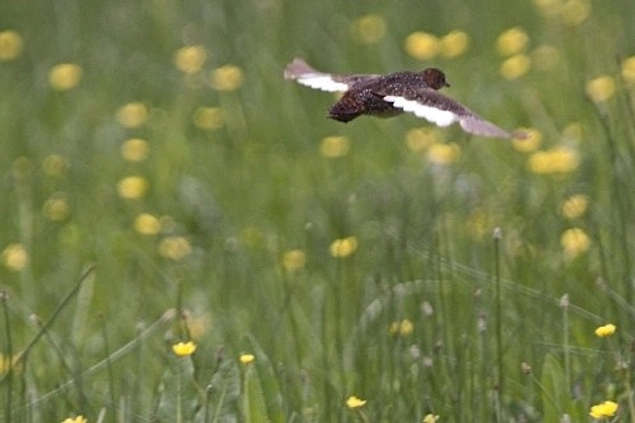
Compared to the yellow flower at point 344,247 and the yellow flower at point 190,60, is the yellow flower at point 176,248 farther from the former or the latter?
the yellow flower at point 190,60

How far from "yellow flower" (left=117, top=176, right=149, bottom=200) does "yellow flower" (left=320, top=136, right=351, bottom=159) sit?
0.49 m

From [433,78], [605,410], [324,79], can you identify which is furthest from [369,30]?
[605,410]

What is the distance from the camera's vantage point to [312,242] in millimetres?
3490

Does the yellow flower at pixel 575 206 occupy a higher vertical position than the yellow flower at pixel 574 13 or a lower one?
lower

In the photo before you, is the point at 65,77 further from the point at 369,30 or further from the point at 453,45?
the point at 453,45

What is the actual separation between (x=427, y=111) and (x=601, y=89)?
2.15m

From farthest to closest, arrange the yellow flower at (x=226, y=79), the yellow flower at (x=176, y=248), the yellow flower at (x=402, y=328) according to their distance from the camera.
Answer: the yellow flower at (x=226, y=79), the yellow flower at (x=176, y=248), the yellow flower at (x=402, y=328)

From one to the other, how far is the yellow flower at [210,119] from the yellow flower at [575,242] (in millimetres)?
1563

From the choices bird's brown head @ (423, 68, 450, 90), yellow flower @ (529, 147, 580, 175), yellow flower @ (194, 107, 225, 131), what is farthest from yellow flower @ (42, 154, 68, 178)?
bird's brown head @ (423, 68, 450, 90)

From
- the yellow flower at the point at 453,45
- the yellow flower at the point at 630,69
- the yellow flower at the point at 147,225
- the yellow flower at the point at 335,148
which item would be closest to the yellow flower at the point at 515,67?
the yellow flower at the point at 453,45

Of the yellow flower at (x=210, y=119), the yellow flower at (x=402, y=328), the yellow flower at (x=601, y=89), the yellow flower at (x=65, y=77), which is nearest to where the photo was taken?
the yellow flower at (x=402, y=328)

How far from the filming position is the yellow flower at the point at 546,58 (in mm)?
4777

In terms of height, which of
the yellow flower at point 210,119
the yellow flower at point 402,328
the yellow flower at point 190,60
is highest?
the yellow flower at point 190,60

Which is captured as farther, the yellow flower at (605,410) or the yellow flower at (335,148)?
the yellow flower at (335,148)
